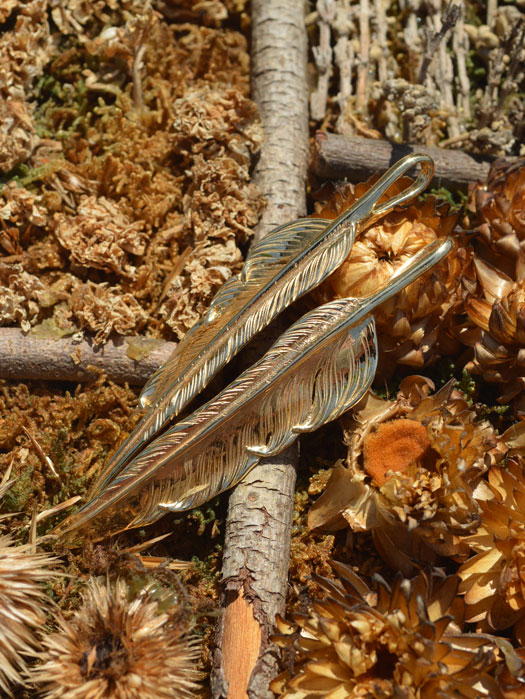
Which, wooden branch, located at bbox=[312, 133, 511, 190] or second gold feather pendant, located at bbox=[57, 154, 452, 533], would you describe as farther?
wooden branch, located at bbox=[312, 133, 511, 190]

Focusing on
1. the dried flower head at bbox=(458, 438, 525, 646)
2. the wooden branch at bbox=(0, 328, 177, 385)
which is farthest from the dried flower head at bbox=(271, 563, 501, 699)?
the wooden branch at bbox=(0, 328, 177, 385)

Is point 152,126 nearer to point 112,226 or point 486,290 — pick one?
point 112,226

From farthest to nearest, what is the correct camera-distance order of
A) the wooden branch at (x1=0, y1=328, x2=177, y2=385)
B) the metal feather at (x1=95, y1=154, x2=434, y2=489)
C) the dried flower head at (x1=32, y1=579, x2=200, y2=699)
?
the wooden branch at (x1=0, y1=328, x2=177, y2=385) → the metal feather at (x1=95, y1=154, x2=434, y2=489) → the dried flower head at (x1=32, y1=579, x2=200, y2=699)

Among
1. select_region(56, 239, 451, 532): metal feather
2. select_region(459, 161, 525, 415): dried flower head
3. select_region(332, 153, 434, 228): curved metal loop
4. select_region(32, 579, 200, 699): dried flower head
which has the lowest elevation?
select_region(32, 579, 200, 699): dried flower head

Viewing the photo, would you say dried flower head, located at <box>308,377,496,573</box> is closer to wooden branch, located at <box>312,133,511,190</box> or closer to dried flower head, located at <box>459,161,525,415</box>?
dried flower head, located at <box>459,161,525,415</box>

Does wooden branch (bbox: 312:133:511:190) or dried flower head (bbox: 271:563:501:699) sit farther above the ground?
wooden branch (bbox: 312:133:511:190)

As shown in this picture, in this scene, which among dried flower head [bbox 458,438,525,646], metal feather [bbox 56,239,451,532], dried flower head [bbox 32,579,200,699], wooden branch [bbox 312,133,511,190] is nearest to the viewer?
dried flower head [bbox 32,579,200,699]

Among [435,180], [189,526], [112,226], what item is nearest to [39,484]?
[189,526]

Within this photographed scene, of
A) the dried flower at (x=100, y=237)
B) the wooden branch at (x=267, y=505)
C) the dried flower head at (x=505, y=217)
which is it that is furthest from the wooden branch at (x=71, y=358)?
the dried flower head at (x=505, y=217)
